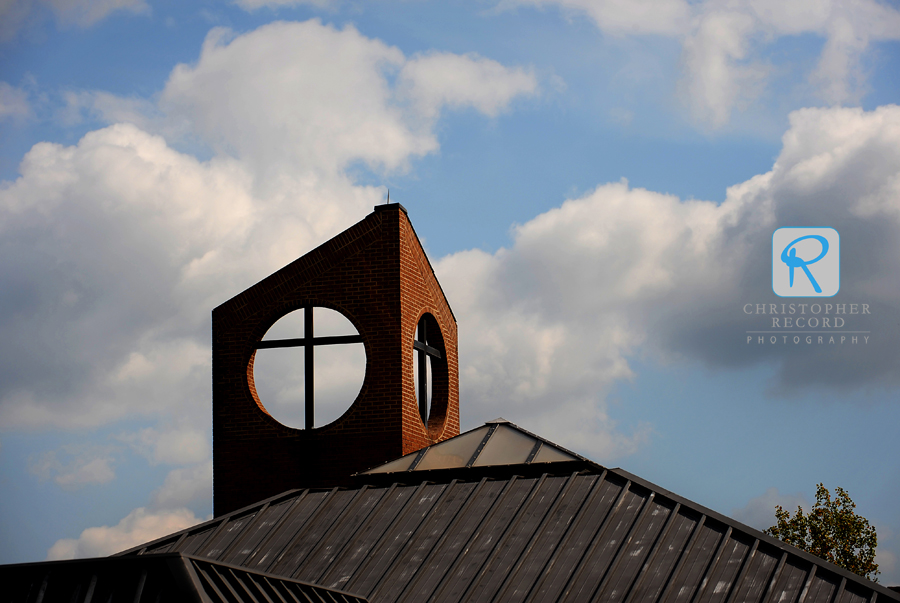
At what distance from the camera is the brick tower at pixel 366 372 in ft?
52.3

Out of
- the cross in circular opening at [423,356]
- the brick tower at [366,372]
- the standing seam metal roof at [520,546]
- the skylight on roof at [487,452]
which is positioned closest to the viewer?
the standing seam metal roof at [520,546]

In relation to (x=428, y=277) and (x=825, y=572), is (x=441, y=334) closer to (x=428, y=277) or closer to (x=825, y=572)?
(x=428, y=277)

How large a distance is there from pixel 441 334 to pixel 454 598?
945cm

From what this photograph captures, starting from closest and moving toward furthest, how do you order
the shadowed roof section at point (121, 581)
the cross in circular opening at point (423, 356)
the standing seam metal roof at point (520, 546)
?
the shadowed roof section at point (121, 581) → the standing seam metal roof at point (520, 546) → the cross in circular opening at point (423, 356)

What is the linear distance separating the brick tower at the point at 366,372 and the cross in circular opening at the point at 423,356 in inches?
4.4

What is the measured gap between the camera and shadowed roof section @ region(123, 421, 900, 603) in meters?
9.38

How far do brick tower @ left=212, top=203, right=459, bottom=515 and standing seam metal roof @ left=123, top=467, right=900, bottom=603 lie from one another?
303 centimetres

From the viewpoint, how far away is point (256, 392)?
1683 cm

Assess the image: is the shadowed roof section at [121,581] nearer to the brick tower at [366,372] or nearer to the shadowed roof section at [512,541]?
the shadowed roof section at [512,541]

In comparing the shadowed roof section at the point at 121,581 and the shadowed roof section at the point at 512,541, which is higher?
the shadowed roof section at the point at 512,541

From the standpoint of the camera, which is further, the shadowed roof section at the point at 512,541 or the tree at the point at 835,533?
the tree at the point at 835,533

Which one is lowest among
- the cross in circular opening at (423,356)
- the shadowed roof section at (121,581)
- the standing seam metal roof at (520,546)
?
the shadowed roof section at (121,581)

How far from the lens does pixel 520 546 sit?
34.2ft

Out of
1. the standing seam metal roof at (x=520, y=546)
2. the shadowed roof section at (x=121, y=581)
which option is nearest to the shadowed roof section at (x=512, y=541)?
the standing seam metal roof at (x=520, y=546)
